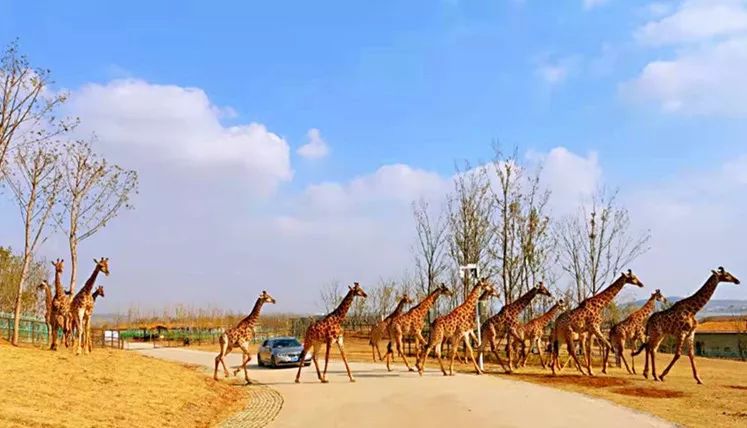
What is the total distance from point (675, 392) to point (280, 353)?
15453 mm

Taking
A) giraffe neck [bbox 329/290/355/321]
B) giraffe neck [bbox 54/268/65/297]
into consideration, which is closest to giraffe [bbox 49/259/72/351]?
giraffe neck [bbox 54/268/65/297]

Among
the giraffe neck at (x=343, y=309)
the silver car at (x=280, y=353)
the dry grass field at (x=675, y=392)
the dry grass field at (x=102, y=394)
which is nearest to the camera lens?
the dry grass field at (x=102, y=394)

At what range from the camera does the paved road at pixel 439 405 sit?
40.3 ft

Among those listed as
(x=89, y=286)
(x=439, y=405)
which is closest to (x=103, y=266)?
(x=89, y=286)

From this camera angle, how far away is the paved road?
484 inches

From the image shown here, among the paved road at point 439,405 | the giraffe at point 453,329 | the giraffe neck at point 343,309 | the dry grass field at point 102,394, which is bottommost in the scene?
the paved road at point 439,405

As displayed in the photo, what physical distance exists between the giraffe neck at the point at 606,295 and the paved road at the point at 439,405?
4.44 meters

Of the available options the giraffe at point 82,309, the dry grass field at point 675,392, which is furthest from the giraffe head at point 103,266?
the dry grass field at point 675,392

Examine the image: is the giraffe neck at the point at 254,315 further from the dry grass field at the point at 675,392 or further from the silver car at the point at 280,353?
the dry grass field at the point at 675,392

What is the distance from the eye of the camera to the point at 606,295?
22172 mm

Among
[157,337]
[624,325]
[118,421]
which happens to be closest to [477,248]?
[624,325]

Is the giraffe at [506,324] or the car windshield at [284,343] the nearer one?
the giraffe at [506,324]

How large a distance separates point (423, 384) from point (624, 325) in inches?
341

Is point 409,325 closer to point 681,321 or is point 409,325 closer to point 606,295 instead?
point 606,295
